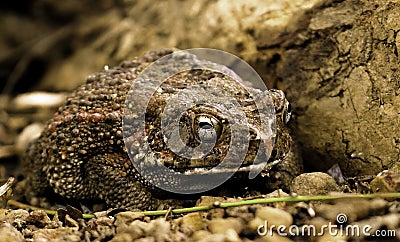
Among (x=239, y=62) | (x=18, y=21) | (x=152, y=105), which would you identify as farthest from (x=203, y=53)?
(x=18, y=21)

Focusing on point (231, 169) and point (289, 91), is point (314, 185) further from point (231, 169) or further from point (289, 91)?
point (289, 91)

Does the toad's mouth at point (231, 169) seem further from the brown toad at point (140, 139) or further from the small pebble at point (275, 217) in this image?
the small pebble at point (275, 217)

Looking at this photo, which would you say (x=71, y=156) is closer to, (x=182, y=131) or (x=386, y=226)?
(x=182, y=131)

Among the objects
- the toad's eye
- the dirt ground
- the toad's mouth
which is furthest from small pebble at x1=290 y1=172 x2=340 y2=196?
the toad's eye

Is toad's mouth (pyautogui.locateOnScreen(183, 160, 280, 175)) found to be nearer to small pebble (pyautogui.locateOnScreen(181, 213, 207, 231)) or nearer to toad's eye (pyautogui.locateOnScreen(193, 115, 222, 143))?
toad's eye (pyautogui.locateOnScreen(193, 115, 222, 143))

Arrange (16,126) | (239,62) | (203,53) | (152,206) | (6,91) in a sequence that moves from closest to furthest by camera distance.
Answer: (152,206)
(239,62)
(203,53)
(16,126)
(6,91)

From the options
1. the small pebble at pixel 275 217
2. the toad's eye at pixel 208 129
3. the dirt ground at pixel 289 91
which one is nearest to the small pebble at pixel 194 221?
the dirt ground at pixel 289 91
